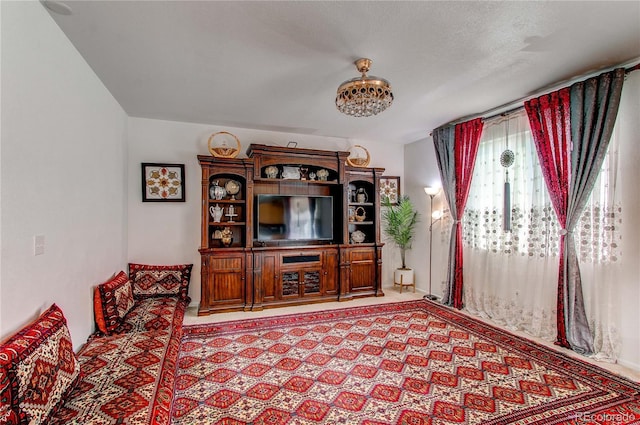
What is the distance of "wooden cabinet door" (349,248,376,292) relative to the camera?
5055 millimetres

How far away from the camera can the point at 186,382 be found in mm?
2467

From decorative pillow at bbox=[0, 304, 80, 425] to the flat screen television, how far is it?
299 centimetres

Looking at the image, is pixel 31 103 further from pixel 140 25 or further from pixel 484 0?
pixel 484 0

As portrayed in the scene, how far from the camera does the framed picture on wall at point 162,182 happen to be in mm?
4324

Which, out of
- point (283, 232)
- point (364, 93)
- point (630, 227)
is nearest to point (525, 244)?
point (630, 227)

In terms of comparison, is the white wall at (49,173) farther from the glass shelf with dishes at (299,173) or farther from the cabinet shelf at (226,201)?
the glass shelf with dishes at (299,173)

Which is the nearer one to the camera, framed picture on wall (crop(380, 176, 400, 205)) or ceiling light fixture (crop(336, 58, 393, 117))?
ceiling light fixture (crop(336, 58, 393, 117))

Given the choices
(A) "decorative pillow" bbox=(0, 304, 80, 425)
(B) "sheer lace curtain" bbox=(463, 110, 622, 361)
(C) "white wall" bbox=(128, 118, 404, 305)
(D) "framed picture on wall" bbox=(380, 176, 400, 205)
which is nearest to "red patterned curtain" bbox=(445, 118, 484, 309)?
(B) "sheer lace curtain" bbox=(463, 110, 622, 361)

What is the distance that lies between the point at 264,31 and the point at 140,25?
0.85 meters

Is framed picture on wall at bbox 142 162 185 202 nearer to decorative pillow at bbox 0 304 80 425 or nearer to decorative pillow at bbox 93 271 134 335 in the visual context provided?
decorative pillow at bbox 93 271 134 335

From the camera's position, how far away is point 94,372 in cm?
193

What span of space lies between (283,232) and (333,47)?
291cm

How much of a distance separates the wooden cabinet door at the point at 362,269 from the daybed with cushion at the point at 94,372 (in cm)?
286

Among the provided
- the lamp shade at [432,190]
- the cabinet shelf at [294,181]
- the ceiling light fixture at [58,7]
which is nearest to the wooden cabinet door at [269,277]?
the cabinet shelf at [294,181]
